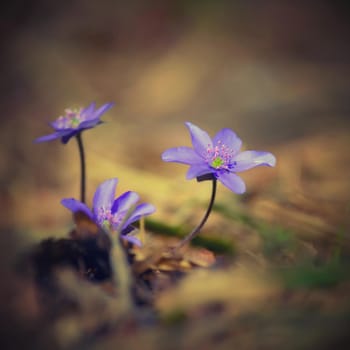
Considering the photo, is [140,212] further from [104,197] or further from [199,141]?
[199,141]

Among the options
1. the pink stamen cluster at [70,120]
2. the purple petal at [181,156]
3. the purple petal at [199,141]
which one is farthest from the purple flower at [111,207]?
the pink stamen cluster at [70,120]

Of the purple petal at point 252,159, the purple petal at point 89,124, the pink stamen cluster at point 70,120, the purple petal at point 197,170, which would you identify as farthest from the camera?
the pink stamen cluster at point 70,120

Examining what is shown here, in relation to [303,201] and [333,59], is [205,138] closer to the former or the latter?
[303,201]

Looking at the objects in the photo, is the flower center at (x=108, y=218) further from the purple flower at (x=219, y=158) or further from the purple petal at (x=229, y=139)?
the purple petal at (x=229, y=139)

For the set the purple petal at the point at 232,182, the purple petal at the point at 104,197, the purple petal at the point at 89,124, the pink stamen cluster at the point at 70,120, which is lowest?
the purple petal at the point at 232,182

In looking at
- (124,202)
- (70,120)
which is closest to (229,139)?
(124,202)

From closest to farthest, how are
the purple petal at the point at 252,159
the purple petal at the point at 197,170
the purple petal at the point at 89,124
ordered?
the purple petal at the point at 197,170, the purple petal at the point at 252,159, the purple petal at the point at 89,124
